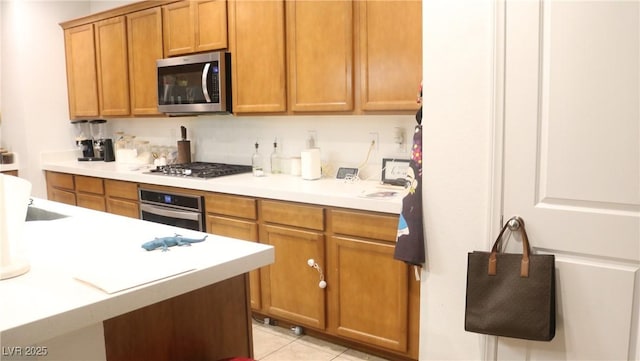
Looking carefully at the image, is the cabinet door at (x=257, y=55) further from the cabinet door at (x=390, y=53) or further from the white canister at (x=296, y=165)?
the cabinet door at (x=390, y=53)

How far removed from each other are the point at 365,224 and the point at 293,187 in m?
0.61

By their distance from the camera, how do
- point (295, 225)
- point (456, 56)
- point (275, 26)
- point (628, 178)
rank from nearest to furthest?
point (628, 178) → point (456, 56) → point (295, 225) → point (275, 26)

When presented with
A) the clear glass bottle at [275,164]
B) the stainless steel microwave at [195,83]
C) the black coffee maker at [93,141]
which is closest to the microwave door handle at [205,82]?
the stainless steel microwave at [195,83]

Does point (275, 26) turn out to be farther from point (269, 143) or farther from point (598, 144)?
point (598, 144)

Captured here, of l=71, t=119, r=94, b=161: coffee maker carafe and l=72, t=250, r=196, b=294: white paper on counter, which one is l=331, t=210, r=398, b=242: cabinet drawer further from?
l=71, t=119, r=94, b=161: coffee maker carafe

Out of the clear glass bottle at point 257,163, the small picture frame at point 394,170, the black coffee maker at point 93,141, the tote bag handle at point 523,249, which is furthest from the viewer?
the black coffee maker at point 93,141

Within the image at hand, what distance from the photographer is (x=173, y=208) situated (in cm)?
361

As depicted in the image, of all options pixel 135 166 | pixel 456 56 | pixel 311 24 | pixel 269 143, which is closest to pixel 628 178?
pixel 456 56

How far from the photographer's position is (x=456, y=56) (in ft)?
6.39

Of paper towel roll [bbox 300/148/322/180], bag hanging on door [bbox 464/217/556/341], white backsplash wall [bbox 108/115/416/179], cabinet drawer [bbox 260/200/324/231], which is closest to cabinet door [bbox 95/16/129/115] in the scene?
white backsplash wall [bbox 108/115/416/179]

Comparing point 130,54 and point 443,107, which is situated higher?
point 130,54

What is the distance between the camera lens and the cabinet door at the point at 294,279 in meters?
2.87

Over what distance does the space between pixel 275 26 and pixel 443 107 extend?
165 centimetres

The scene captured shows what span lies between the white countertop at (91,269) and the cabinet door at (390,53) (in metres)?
1.49
